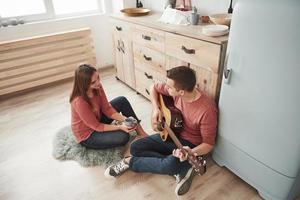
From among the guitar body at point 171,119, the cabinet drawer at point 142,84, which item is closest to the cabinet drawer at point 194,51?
the guitar body at point 171,119

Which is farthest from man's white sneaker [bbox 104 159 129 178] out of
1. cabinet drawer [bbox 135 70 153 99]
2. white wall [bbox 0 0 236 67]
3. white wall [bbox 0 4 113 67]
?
white wall [bbox 0 4 113 67]

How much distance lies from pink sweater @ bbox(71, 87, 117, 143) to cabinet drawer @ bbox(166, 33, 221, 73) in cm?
63

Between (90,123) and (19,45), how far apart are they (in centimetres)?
147

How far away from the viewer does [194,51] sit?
162 cm

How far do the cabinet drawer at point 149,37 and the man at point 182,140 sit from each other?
1.85 feet

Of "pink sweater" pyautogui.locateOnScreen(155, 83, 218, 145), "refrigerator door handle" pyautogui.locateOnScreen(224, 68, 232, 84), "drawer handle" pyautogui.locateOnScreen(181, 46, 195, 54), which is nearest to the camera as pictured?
"refrigerator door handle" pyautogui.locateOnScreen(224, 68, 232, 84)

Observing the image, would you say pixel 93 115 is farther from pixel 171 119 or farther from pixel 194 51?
pixel 194 51

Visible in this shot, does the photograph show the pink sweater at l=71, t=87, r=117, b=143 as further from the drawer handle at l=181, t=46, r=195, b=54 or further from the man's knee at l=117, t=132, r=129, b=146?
the drawer handle at l=181, t=46, r=195, b=54

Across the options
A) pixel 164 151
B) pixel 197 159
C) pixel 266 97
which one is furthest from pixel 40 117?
pixel 266 97

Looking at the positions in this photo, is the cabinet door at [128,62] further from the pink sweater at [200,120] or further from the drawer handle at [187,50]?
the pink sweater at [200,120]

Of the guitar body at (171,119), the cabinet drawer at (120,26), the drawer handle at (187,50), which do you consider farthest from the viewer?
the cabinet drawer at (120,26)

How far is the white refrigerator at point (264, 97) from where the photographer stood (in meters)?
1.01

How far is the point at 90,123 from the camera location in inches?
63.4

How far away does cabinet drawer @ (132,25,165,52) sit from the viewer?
193 cm
